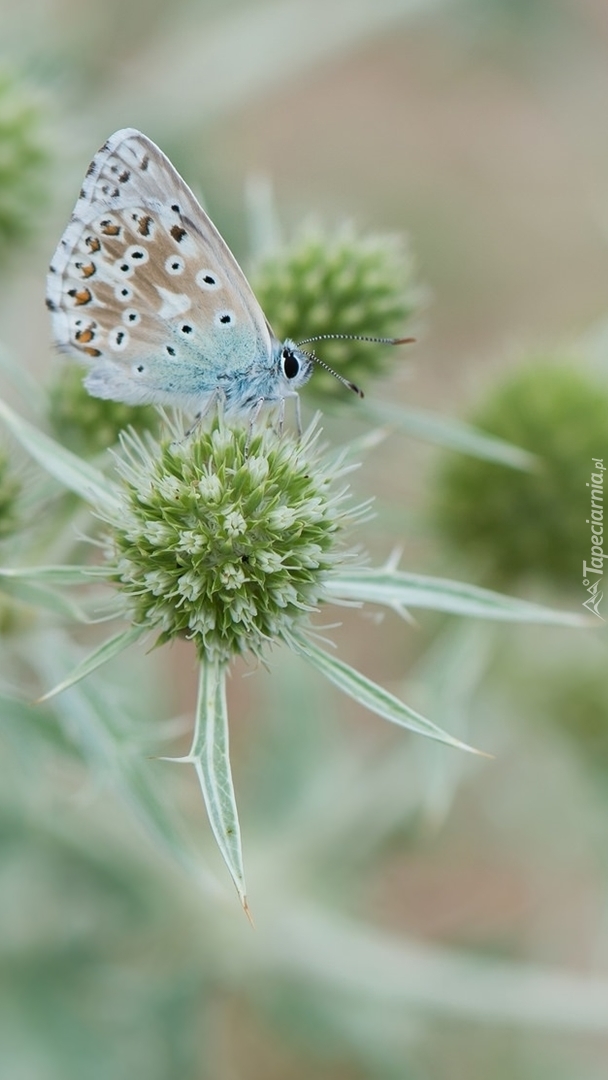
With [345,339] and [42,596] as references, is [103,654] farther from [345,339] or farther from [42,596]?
[345,339]

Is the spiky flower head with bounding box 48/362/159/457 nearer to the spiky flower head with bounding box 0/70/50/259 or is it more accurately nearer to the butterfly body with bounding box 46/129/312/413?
the butterfly body with bounding box 46/129/312/413

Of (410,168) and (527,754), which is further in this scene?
(410,168)

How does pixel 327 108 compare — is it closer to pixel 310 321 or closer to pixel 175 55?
pixel 175 55

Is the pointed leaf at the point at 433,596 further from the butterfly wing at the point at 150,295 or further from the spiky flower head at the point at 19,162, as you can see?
the spiky flower head at the point at 19,162

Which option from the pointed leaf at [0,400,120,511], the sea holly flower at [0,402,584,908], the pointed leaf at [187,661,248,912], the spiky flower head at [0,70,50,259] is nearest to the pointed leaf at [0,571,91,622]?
the sea holly flower at [0,402,584,908]

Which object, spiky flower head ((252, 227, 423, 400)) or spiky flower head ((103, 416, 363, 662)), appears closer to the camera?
spiky flower head ((103, 416, 363, 662))

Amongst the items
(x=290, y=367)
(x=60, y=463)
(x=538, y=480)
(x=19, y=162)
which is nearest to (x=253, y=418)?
(x=290, y=367)

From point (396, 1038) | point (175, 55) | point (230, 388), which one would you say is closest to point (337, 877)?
point (396, 1038)

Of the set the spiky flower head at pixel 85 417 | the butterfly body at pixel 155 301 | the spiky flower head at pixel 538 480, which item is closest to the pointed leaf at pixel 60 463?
the butterfly body at pixel 155 301
